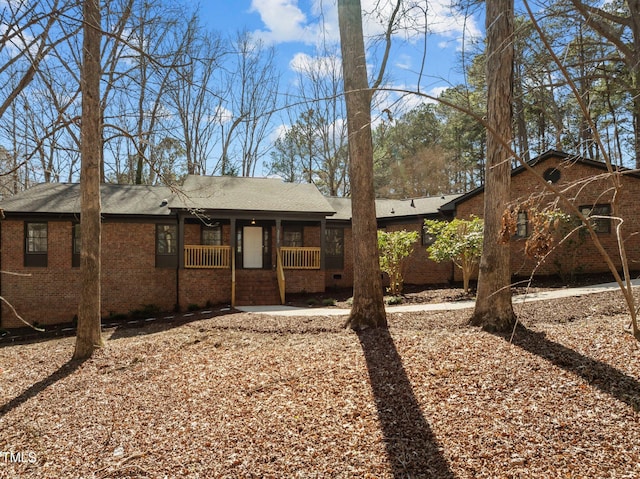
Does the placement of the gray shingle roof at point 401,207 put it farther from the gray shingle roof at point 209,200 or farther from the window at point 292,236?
the window at point 292,236

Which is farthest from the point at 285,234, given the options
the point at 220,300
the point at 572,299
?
the point at 572,299

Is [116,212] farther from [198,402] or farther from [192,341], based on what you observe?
[198,402]

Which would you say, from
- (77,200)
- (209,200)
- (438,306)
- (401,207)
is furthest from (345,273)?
(77,200)

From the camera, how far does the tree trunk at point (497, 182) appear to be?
6.20 meters

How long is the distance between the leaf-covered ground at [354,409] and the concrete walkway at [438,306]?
2840mm

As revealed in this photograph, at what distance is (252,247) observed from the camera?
54.3ft

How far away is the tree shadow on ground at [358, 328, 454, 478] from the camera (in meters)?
3.32

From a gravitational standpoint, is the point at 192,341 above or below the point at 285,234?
below

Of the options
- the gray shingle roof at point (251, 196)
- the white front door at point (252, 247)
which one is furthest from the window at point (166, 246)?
the white front door at point (252, 247)

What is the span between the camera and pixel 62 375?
6773 millimetres

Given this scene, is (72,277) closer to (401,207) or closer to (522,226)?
(401,207)

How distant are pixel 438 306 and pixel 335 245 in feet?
25.9

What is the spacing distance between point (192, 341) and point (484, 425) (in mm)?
6030

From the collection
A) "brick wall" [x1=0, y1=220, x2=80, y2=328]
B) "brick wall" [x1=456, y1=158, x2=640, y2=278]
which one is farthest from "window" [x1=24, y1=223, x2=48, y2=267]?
"brick wall" [x1=456, y1=158, x2=640, y2=278]
